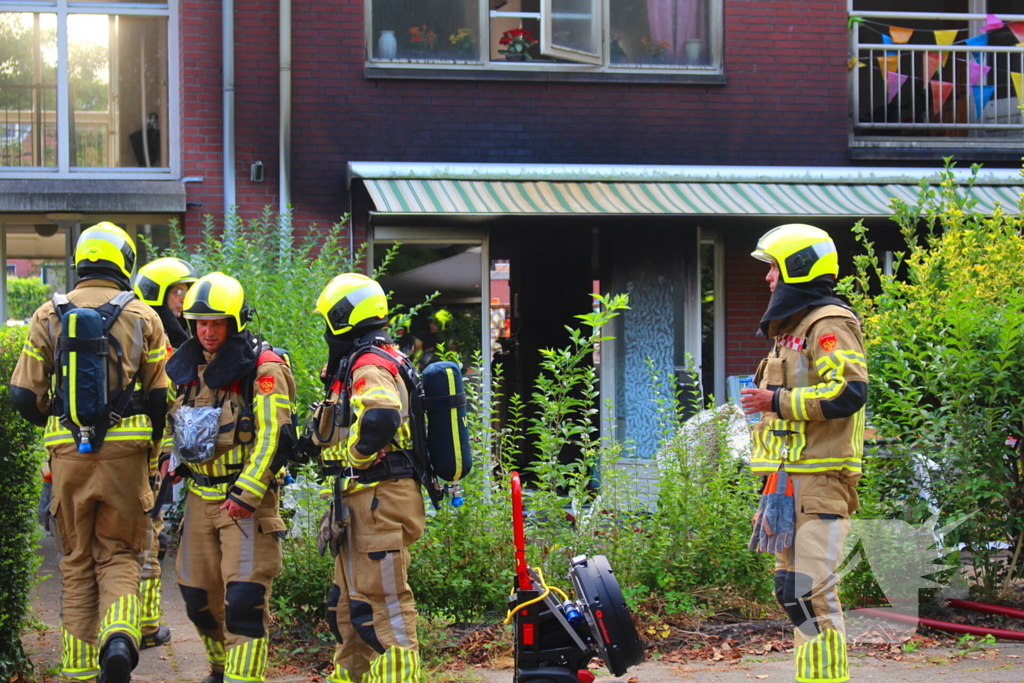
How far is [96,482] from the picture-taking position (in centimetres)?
489

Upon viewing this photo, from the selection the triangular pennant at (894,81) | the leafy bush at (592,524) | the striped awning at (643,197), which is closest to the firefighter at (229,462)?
the leafy bush at (592,524)

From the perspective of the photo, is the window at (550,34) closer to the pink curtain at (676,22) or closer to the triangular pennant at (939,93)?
the pink curtain at (676,22)

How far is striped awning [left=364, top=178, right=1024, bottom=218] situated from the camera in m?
8.97

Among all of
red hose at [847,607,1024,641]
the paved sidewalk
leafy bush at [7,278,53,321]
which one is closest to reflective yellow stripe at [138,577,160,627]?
the paved sidewalk

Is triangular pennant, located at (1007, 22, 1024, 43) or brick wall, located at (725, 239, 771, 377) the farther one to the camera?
triangular pennant, located at (1007, 22, 1024, 43)

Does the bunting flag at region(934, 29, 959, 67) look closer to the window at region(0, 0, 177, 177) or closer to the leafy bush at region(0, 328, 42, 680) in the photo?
the window at region(0, 0, 177, 177)

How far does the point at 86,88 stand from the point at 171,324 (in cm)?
511

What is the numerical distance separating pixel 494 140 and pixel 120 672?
6482 millimetres

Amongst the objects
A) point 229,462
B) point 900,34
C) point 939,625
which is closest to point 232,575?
point 229,462

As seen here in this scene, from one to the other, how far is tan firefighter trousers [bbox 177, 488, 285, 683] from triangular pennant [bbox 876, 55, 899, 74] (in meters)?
8.62

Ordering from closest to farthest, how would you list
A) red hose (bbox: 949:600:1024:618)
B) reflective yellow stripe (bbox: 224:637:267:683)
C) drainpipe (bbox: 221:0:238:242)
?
reflective yellow stripe (bbox: 224:637:267:683)
red hose (bbox: 949:600:1024:618)
drainpipe (bbox: 221:0:238:242)

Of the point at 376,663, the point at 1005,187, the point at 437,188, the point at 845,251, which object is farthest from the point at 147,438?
the point at 1005,187

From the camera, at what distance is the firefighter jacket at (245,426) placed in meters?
4.64

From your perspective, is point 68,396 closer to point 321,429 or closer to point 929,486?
point 321,429
